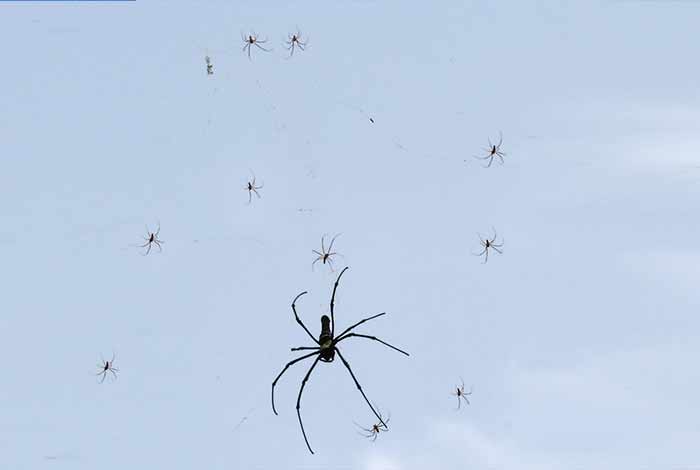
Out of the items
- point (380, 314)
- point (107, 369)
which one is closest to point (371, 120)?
point (380, 314)

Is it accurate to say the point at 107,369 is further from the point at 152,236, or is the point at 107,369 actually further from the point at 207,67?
the point at 207,67

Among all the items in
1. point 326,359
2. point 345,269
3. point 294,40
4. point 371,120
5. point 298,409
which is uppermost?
point 294,40

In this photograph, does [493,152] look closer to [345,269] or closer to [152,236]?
[345,269]

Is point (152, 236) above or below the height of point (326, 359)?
above

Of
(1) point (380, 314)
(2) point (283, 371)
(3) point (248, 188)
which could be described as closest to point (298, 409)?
(2) point (283, 371)

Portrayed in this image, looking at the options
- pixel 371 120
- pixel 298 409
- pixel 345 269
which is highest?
pixel 371 120

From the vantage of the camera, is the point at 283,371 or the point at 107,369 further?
the point at 107,369

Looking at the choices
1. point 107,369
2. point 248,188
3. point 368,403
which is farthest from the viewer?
point 107,369

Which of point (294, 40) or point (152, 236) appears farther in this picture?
point (152, 236)

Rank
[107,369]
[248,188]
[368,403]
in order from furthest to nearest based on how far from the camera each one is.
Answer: [107,369]
[248,188]
[368,403]
